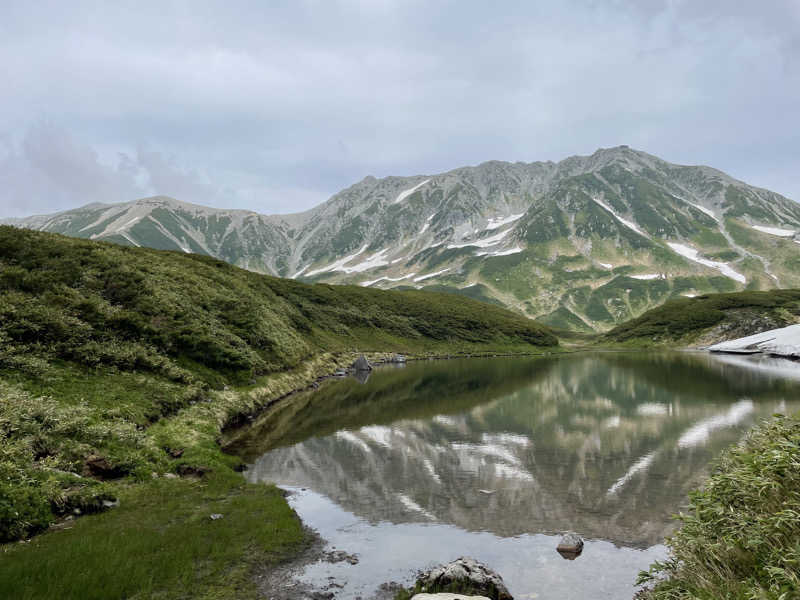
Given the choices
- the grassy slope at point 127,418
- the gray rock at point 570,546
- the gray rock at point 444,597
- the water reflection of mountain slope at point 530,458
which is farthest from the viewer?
the water reflection of mountain slope at point 530,458

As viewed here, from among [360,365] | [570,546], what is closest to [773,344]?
[360,365]

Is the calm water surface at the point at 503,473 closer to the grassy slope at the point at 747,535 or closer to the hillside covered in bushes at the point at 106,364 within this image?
the grassy slope at the point at 747,535

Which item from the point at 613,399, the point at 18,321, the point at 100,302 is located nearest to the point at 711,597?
the point at 18,321

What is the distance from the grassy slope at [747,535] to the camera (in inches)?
319

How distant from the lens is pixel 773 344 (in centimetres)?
12812

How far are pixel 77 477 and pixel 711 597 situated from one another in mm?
23676

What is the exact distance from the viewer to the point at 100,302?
143 feet

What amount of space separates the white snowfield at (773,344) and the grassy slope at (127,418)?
417 ft

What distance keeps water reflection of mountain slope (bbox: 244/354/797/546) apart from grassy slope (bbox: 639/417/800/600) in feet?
29.1

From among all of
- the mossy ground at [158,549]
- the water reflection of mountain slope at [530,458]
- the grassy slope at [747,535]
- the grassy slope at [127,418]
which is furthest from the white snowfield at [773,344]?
the mossy ground at [158,549]

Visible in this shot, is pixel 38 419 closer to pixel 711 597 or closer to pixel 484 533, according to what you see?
pixel 484 533

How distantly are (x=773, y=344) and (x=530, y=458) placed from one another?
137942 mm

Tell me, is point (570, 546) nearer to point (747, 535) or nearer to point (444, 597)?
point (444, 597)

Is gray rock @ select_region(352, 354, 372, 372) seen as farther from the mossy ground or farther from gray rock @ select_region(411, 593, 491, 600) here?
gray rock @ select_region(411, 593, 491, 600)
